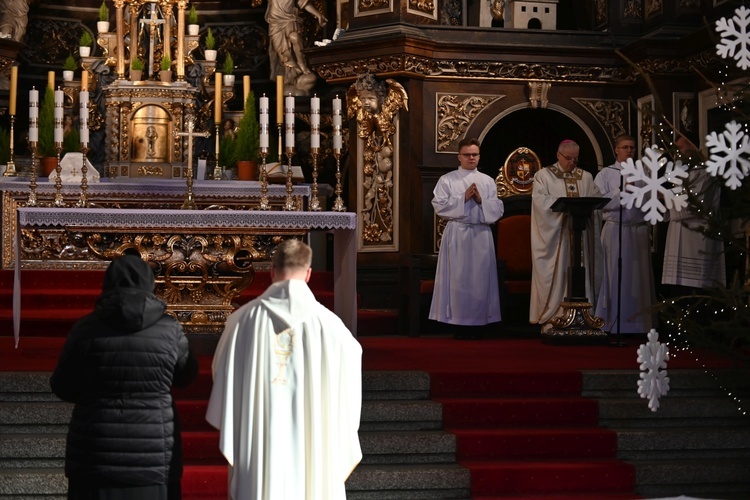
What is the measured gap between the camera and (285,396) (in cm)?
517

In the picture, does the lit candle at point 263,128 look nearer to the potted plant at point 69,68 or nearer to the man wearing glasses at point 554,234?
the man wearing glasses at point 554,234

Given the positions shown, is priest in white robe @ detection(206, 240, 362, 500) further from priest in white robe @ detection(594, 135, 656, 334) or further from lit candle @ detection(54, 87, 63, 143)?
priest in white robe @ detection(594, 135, 656, 334)

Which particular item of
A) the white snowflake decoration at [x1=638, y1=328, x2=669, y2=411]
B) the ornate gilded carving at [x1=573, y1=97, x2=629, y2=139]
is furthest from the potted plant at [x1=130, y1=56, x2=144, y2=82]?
the white snowflake decoration at [x1=638, y1=328, x2=669, y2=411]

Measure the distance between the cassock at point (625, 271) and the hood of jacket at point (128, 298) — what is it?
22.5ft

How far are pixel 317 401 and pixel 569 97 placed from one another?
8.19m

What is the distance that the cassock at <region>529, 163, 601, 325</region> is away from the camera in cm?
1059

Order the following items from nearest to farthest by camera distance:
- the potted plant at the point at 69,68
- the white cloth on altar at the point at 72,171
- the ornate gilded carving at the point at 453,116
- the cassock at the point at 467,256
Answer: the cassock at the point at 467,256 < the white cloth on altar at the point at 72,171 < the ornate gilded carving at the point at 453,116 < the potted plant at the point at 69,68

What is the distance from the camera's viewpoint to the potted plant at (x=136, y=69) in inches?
519

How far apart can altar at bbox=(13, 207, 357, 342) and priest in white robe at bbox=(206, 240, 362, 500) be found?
3.49 metres

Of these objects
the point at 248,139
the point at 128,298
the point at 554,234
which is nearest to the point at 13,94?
the point at 248,139

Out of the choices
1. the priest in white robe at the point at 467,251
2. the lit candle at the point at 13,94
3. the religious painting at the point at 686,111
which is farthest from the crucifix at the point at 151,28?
the religious painting at the point at 686,111

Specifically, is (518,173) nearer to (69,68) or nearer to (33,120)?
(69,68)

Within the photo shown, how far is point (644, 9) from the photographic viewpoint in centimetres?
1278

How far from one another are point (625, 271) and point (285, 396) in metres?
6.21
